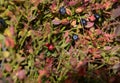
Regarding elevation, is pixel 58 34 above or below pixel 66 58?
above

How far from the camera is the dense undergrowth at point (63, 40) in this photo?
6.48 ft

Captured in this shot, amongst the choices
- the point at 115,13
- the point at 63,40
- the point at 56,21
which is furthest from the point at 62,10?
the point at 115,13

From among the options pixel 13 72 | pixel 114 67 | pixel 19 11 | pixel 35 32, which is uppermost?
pixel 19 11

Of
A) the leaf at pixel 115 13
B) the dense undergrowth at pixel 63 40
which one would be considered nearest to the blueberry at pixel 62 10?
the dense undergrowth at pixel 63 40

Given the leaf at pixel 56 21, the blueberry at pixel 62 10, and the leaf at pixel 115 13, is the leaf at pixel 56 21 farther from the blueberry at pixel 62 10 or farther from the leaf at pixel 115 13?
the leaf at pixel 115 13

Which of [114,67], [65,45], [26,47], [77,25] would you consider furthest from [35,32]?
[114,67]

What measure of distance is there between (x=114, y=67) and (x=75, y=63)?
11.7 inches

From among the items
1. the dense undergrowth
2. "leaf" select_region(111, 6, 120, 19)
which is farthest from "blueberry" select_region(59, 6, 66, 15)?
"leaf" select_region(111, 6, 120, 19)

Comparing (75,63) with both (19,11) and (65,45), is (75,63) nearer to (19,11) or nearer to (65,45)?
(65,45)

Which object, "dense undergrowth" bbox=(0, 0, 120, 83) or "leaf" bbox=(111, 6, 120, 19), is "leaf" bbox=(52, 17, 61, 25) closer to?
"dense undergrowth" bbox=(0, 0, 120, 83)

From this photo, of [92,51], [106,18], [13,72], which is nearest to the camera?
[13,72]

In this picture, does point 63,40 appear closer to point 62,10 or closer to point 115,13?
point 62,10

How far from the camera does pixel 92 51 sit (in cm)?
236

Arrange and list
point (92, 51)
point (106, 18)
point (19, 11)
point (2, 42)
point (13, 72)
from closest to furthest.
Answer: point (2, 42), point (13, 72), point (19, 11), point (92, 51), point (106, 18)
